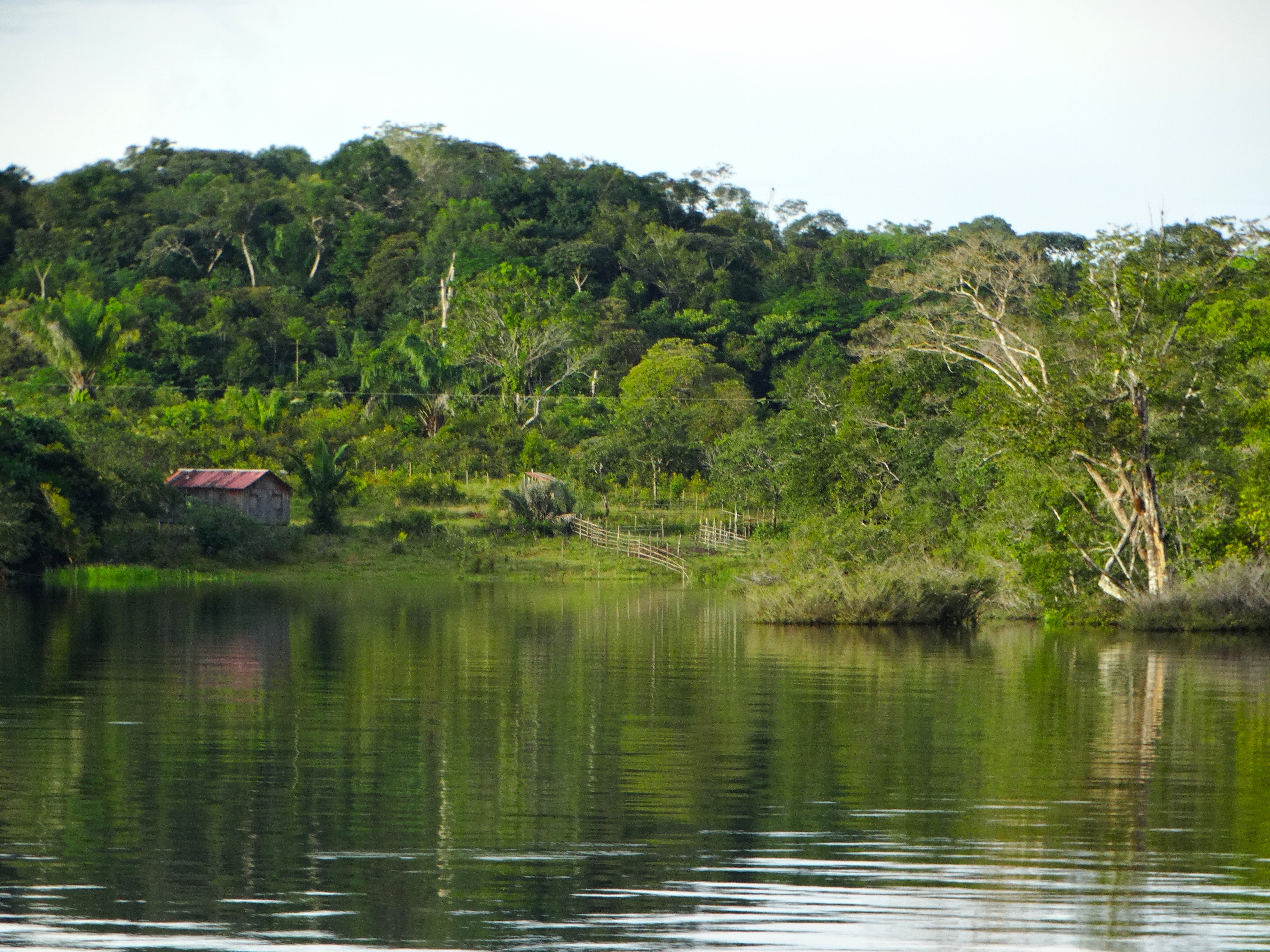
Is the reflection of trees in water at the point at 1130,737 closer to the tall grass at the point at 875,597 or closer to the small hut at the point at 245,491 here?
the tall grass at the point at 875,597

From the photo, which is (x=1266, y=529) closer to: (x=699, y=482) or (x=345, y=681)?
(x=345, y=681)

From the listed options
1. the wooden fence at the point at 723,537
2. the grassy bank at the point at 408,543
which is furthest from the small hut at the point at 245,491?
the wooden fence at the point at 723,537

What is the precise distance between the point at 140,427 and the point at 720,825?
5529 centimetres

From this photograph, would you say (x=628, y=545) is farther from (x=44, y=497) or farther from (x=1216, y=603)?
(x=1216, y=603)

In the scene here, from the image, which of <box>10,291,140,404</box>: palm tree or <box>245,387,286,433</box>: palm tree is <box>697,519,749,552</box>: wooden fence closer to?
<box>245,387,286,433</box>: palm tree

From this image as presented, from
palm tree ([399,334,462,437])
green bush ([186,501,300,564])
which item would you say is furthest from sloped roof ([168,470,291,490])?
palm tree ([399,334,462,437])

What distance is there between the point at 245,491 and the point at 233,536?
416 centimetres

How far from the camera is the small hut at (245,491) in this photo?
169 ft

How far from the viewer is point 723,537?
53344mm

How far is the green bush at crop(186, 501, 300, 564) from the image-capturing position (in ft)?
155

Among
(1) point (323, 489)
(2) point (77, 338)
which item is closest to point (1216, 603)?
(1) point (323, 489)

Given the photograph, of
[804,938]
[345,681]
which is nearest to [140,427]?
[345,681]

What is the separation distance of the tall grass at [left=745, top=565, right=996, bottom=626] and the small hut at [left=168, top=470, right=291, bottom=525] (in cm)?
2634

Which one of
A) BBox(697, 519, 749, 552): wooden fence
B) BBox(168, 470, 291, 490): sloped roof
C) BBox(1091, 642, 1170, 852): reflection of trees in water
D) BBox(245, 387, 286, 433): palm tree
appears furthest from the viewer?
BBox(245, 387, 286, 433): palm tree
